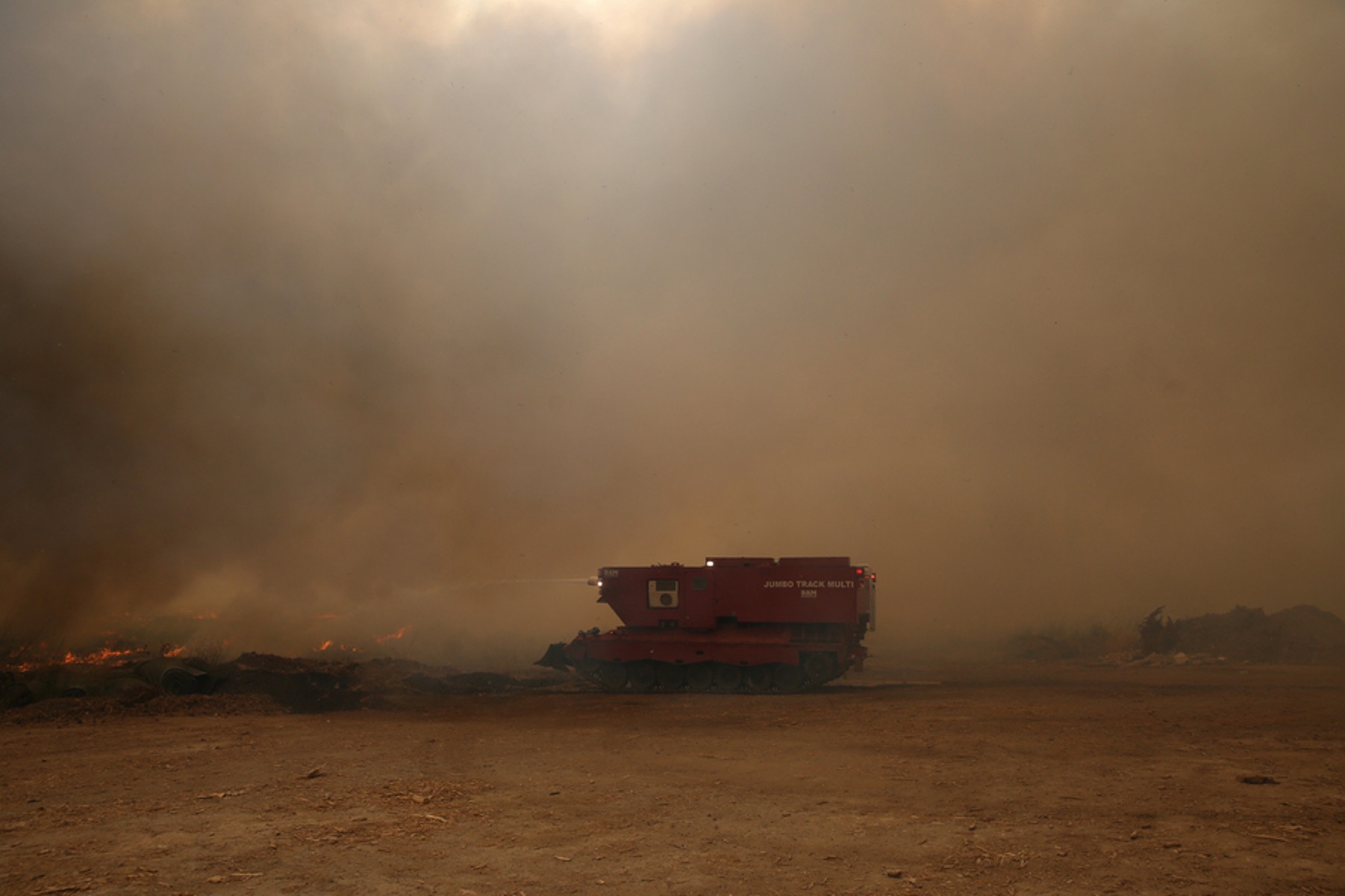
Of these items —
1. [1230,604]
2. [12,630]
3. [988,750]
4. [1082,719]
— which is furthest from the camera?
[1230,604]

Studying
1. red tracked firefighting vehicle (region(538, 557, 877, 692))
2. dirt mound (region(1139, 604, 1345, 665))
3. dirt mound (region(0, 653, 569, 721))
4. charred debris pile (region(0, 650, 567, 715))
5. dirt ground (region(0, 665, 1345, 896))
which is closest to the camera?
dirt ground (region(0, 665, 1345, 896))

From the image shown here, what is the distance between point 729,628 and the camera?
18.6m

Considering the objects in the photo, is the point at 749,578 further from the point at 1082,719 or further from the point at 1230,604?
the point at 1230,604

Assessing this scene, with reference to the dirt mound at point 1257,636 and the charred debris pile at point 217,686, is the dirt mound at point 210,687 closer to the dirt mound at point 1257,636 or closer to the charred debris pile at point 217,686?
the charred debris pile at point 217,686

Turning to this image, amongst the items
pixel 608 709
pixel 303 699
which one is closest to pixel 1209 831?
pixel 608 709

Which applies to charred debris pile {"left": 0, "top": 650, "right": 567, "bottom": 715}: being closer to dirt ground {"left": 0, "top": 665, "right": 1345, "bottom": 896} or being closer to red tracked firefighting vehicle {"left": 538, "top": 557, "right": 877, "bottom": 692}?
dirt ground {"left": 0, "top": 665, "right": 1345, "bottom": 896}

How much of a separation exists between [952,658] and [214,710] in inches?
802

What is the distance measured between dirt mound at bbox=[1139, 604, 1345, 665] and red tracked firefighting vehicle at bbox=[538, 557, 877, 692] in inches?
489

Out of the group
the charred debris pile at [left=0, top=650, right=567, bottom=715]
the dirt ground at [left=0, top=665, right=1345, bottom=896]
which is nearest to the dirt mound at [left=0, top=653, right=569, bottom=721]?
the charred debris pile at [left=0, top=650, right=567, bottom=715]

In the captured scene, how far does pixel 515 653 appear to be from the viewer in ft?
89.5

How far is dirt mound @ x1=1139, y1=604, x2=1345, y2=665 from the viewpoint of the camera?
23.6 metres

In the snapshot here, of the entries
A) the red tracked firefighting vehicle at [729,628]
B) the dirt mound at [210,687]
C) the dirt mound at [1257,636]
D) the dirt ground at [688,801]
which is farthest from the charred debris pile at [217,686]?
the dirt mound at [1257,636]

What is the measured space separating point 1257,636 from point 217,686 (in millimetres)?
26702

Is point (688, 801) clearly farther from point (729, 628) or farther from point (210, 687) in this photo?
point (210, 687)
